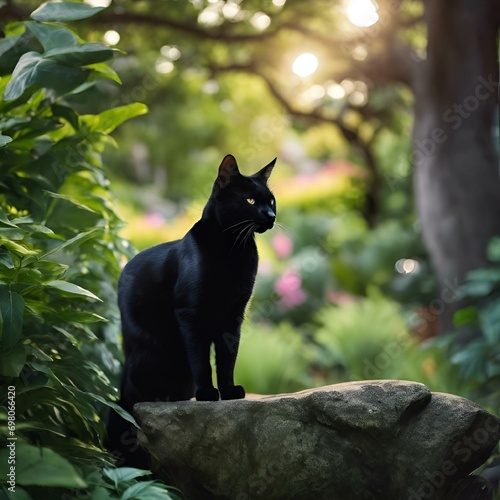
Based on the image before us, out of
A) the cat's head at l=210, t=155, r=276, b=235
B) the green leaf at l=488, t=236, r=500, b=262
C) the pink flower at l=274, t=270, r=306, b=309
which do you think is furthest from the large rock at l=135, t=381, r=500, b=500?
the pink flower at l=274, t=270, r=306, b=309

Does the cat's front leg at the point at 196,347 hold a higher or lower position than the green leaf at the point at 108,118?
lower

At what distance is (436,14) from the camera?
4.94 metres

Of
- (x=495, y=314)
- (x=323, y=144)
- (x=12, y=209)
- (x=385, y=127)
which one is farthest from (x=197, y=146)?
(x=12, y=209)

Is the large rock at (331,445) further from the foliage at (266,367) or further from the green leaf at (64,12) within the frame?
the foliage at (266,367)

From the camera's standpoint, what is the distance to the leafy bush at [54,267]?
Answer: 6.52 ft

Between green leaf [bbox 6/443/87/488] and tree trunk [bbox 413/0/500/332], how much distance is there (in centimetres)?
363

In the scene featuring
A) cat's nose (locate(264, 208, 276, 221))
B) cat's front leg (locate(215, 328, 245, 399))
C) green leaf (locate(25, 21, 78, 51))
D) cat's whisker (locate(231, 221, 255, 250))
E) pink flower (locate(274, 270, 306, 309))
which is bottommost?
cat's front leg (locate(215, 328, 245, 399))

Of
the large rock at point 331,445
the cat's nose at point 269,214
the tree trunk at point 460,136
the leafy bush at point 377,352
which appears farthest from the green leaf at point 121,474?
the tree trunk at point 460,136

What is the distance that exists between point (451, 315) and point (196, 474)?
3.29 m

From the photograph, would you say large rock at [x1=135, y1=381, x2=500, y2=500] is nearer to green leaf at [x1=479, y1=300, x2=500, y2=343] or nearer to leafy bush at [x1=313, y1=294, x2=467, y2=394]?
green leaf at [x1=479, y1=300, x2=500, y2=343]

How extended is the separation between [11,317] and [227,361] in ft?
2.16

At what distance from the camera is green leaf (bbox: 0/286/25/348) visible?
6.37 ft

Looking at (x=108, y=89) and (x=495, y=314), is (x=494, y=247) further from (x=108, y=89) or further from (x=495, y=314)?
(x=108, y=89)

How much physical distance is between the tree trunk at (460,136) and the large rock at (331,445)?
286 centimetres
